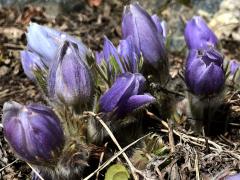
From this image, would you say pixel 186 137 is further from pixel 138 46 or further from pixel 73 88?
pixel 73 88

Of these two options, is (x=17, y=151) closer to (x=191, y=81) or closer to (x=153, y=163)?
(x=153, y=163)


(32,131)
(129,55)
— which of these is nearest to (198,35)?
(129,55)

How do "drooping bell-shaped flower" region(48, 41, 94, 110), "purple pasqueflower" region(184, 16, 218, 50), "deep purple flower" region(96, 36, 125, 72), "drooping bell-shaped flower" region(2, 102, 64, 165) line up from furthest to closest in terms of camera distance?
"purple pasqueflower" region(184, 16, 218, 50), "deep purple flower" region(96, 36, 125, 72), "drooping bell-shaped flower" region(48, 41, 94, 110), "drooping bell-shaped flower" region(2, 102, 64, 165)

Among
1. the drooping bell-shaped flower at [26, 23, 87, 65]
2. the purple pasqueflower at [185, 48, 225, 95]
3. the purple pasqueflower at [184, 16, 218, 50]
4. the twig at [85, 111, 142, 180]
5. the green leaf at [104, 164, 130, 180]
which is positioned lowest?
the green leaf at [104, 164, 130, 180]

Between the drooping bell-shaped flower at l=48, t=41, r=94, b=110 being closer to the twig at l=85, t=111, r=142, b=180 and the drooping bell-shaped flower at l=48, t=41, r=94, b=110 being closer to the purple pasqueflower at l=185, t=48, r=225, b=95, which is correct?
the twig at l=85, t=111, r=142, b=180

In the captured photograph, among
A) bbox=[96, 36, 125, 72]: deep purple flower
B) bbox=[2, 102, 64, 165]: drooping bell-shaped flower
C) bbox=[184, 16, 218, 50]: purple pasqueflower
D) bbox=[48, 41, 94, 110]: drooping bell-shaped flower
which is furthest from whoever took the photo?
bbox=[184, 16, 218, 50]: purple pasqueflower

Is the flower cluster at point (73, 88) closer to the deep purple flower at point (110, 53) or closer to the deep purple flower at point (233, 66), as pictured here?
the deep purple flower at point (110, 53)

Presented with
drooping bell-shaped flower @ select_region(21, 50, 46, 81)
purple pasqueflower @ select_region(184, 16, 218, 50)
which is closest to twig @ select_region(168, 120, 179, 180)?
purple pasqueflower @ select_region(184, 16, 218, 50)
